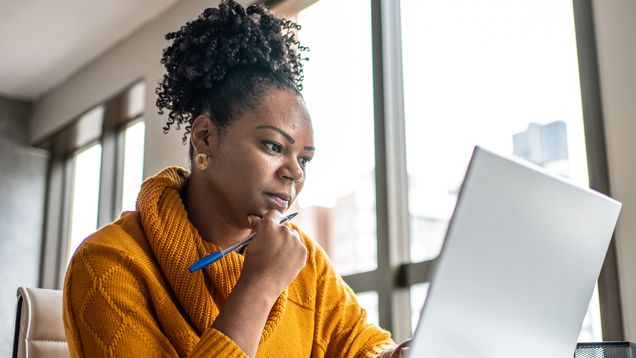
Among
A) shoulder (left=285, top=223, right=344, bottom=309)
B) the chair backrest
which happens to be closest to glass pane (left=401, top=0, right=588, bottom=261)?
shoulder (left=285, top=223, right=344, bottom=309)

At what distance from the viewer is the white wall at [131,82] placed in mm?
2854

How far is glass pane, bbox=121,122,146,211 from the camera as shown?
11.4 feet

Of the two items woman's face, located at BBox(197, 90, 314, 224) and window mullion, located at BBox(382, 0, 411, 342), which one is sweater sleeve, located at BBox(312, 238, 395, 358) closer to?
woman's face, located at BBox(197, 90, 314, 224)

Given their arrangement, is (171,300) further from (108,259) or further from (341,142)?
(341,142)

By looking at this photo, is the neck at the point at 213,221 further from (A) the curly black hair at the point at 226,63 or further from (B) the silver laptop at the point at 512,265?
(B) the silver laptop at the point at 512,265

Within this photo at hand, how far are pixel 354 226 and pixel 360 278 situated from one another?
246 mm

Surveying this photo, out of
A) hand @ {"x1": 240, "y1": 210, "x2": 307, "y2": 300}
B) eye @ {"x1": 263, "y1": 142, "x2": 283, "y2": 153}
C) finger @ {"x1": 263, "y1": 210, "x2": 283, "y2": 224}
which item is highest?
eye @ {"x1": 263, "y1": 142, "x2": 283, "y2": 153}

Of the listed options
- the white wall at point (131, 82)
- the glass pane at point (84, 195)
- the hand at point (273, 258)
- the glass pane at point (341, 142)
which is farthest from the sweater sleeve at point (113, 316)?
the glass pane at point (84, 195)

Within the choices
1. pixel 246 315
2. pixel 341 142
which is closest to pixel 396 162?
pixel 341 142

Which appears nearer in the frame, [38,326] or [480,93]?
[38,326]

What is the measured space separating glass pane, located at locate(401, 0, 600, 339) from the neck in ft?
3.00

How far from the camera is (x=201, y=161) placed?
126cm

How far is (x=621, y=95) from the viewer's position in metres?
1.38

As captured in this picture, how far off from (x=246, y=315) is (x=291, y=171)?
0.36 metres
